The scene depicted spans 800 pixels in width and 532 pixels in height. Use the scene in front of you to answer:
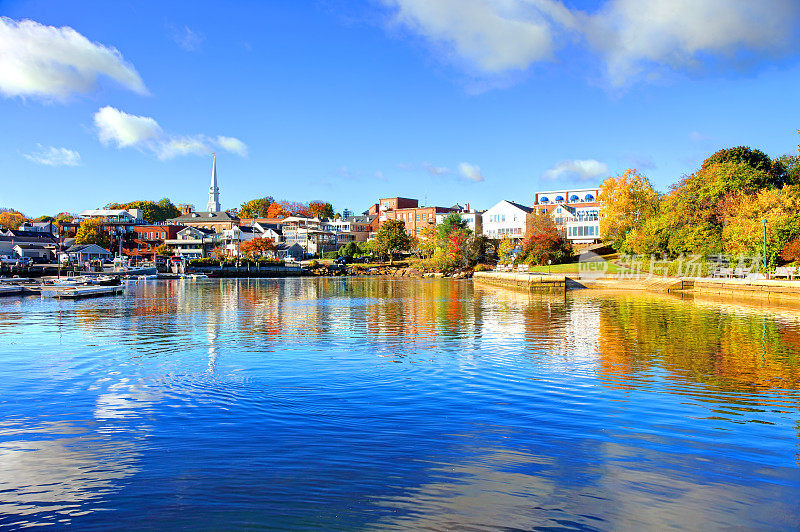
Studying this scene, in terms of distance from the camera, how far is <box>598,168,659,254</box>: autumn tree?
6288 cm

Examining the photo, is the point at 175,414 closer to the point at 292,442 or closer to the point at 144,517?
the point at 292,442

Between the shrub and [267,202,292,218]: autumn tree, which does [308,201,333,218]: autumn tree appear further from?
the shrub

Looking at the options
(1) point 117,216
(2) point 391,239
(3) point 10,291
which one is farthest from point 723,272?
(1) point 117,216

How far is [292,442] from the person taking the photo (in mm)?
8172

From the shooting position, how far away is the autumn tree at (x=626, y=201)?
206ft

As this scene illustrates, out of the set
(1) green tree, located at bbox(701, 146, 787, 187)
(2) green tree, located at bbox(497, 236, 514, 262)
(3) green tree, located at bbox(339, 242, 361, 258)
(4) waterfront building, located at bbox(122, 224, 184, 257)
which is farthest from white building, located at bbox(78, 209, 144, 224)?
(1) green tree, located at bbox(701, 146, 787, 187)

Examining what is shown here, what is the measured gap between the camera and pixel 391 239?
104m

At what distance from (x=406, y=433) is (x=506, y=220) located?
285 feet

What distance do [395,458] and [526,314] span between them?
72.3 ft

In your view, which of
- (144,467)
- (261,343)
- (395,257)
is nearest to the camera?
(144,467)

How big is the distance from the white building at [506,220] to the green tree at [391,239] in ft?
54.2

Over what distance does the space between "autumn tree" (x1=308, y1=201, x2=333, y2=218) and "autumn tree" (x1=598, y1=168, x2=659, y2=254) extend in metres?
101

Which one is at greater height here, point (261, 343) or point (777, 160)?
point (777, 160)

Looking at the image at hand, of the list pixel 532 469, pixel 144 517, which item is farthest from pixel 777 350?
pixel 144 517
